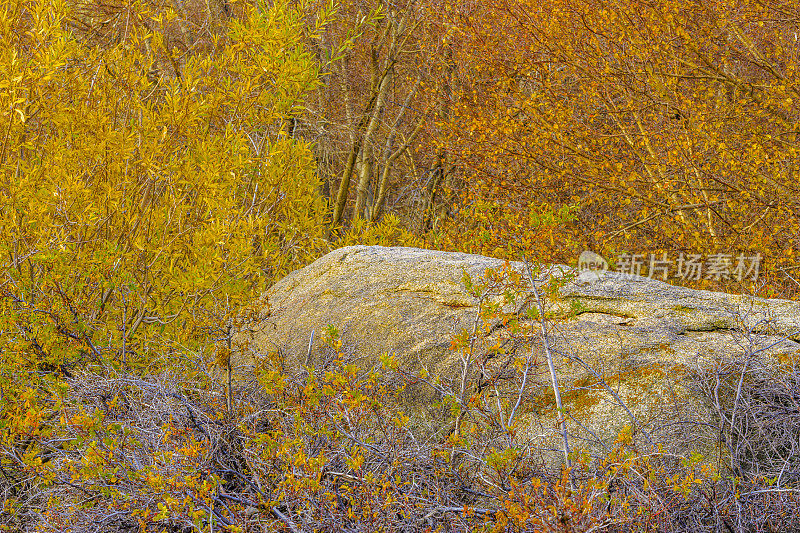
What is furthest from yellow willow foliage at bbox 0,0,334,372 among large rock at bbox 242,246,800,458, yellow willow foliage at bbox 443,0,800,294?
yellow willow foliage at bbox 443,0,800,294

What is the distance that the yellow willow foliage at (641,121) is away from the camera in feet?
21.6

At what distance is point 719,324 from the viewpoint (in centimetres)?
353

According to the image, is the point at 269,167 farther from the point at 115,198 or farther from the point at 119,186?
the point at 115,198

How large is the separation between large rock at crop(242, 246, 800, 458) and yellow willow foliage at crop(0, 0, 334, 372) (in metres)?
0.50

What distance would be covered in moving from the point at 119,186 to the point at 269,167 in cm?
98

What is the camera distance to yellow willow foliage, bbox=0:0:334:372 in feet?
10.7

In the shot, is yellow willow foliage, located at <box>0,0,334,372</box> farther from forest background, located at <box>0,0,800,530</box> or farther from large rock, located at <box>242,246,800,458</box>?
large rock, located at <box>242,246,800,458</box>

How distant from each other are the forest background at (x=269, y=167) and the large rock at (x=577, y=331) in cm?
38

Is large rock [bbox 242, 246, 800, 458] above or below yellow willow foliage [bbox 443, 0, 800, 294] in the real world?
below

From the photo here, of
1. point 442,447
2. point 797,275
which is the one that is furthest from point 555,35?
point 442,447

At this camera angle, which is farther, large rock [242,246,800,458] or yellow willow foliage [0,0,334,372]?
yellow willow foliage [0,0,334,372]

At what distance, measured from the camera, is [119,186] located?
3.86m

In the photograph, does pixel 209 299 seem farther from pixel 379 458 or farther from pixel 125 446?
pixel 379 458

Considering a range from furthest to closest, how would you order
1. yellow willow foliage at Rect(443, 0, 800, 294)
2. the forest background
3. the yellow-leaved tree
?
yellow willow foliage at Rect(443, 0, 800, 294), the yellow-leaved tree, the forest background
